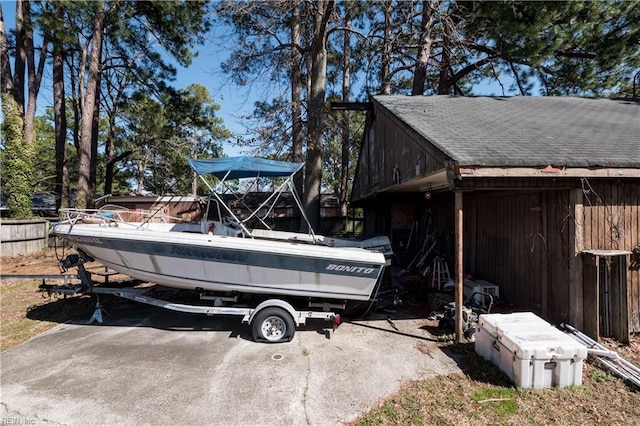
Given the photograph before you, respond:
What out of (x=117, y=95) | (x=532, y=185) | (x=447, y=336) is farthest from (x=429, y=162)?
(x=117, y=95)

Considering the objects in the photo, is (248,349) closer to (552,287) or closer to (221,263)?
(221,263)

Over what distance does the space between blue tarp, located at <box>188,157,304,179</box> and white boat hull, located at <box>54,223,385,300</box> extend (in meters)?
1.15

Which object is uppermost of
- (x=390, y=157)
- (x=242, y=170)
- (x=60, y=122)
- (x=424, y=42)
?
(x=424, y=42)

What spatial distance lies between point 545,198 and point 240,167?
188 inches

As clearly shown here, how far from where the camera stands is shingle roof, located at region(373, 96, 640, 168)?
445 centimetres

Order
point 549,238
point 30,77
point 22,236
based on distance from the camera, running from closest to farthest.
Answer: point 549,238, point 22,236, point 30,77

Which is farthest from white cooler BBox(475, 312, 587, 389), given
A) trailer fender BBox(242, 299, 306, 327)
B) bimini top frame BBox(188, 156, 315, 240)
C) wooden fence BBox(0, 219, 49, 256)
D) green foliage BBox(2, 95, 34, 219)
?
green foliage BBox(2, 95, 34, 219)

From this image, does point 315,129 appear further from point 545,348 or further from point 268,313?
point 545,348

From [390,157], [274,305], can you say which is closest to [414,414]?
[274,305]

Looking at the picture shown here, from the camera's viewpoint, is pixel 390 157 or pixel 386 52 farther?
pixel 386 52

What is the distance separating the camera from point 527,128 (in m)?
5.83

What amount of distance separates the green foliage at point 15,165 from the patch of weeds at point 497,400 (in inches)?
647

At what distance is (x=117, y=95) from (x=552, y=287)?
71.6 ft

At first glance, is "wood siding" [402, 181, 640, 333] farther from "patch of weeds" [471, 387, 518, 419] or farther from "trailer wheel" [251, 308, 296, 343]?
"trailer wheel" [251, 308, 296, 343]
